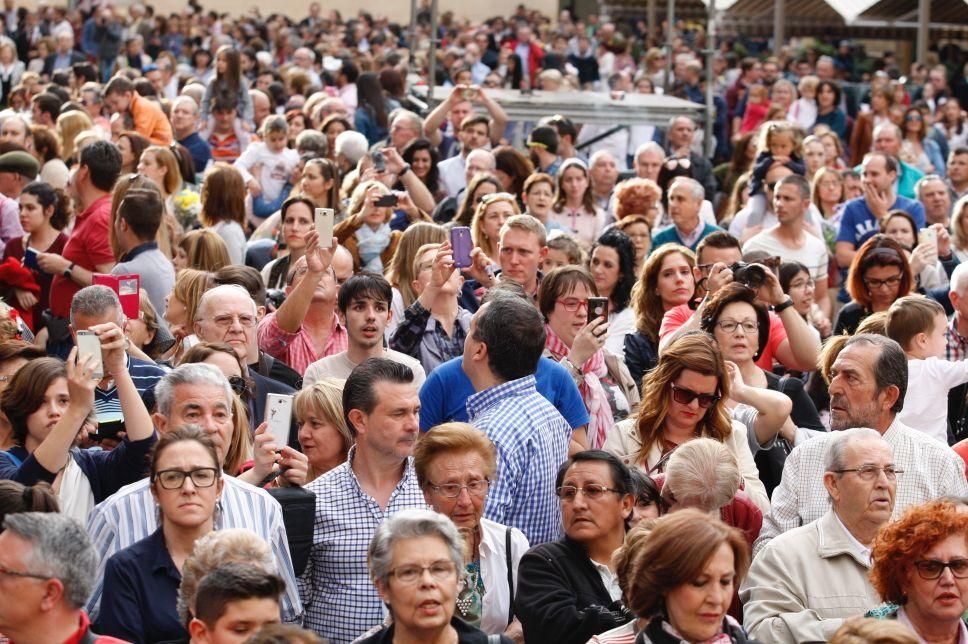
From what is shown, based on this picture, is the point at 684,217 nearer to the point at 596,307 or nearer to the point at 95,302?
the point at 596,307

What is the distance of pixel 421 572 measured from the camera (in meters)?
4.23

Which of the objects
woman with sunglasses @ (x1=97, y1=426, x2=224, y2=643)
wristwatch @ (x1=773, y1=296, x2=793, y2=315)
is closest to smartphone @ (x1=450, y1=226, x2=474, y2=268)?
wristwatch @ (x1=773, y1=296, x2=793, y2=315)

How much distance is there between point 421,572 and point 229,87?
10438mm

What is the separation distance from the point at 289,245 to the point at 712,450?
151 inches

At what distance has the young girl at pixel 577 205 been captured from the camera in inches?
412

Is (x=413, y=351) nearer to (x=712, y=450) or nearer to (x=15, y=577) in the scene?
(x=712, y=450)

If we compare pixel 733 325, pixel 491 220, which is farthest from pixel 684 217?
pixel 733 325

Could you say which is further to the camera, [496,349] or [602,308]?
[602,308]

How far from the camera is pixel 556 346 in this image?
22.9 feet

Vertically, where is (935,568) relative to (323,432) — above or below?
below

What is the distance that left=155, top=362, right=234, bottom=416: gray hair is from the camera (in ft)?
17.1

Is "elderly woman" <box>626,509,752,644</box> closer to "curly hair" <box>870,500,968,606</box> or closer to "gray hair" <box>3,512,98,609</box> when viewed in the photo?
"curly hair" <box>870,500,968,606</box>

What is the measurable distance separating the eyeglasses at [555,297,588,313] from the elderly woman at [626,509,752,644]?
8.51ft

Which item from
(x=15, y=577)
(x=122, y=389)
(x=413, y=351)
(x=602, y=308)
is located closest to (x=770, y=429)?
(x=602, y=308)
